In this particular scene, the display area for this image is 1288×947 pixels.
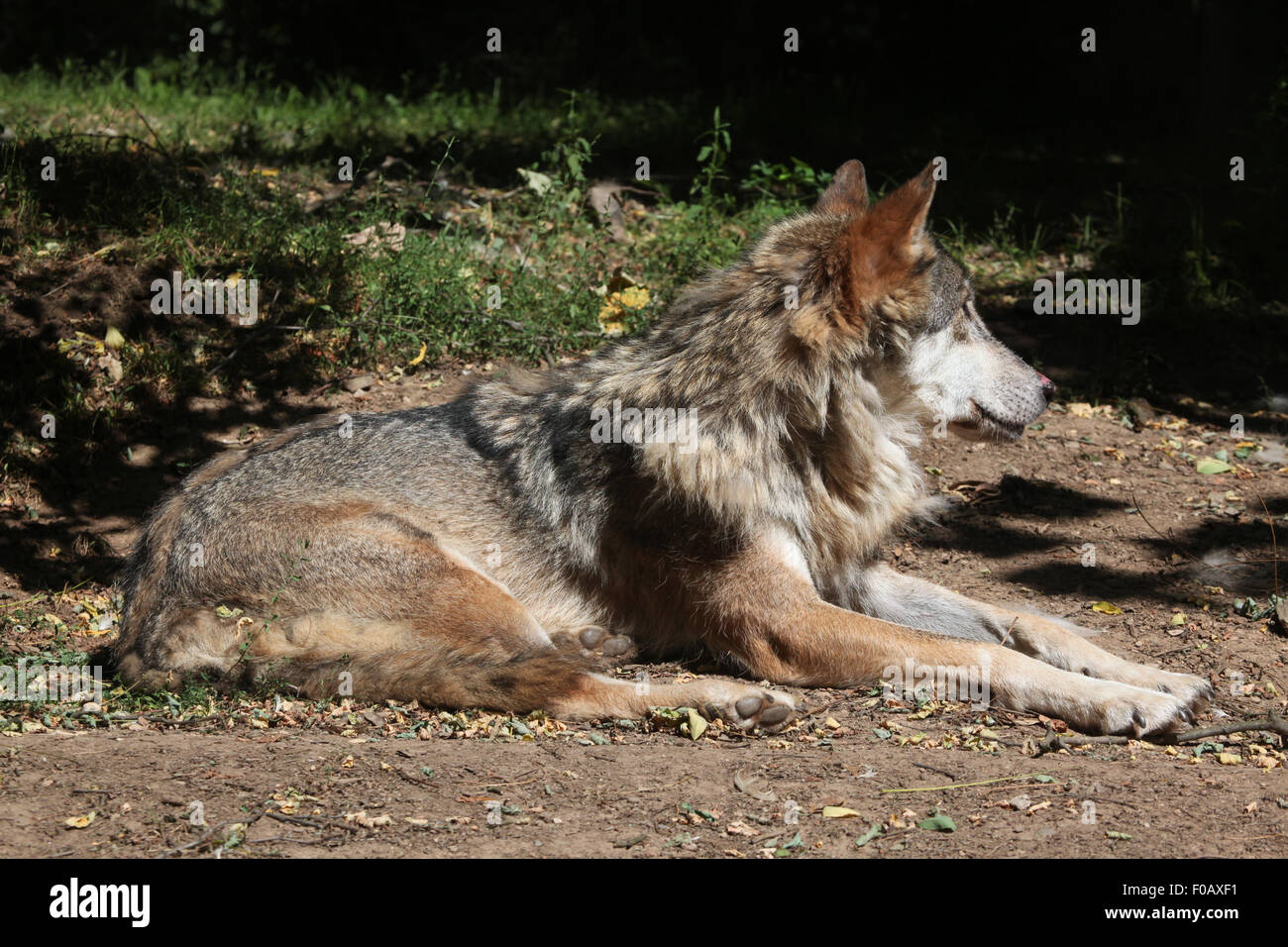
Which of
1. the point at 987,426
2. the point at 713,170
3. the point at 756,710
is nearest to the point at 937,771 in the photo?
the point at 756,710

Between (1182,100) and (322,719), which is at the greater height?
(1182,100)

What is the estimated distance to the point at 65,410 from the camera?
6.77 metres

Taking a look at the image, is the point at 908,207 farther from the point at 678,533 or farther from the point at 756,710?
the point at 756,710

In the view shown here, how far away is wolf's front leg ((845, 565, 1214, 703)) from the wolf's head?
0.78 m

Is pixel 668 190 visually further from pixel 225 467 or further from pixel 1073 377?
pixel 225 467

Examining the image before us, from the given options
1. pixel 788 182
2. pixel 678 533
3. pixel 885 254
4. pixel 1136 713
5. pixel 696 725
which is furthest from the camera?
pixel 788 182

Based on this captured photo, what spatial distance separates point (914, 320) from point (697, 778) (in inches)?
79.8

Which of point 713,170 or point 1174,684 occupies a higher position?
point 713,170

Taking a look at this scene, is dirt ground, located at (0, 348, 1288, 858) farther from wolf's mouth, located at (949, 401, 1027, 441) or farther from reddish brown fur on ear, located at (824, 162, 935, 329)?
reddish brown fur on ear, located at (824, 162, 935, 329)

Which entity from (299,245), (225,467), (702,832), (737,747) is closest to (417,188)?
(299,245)

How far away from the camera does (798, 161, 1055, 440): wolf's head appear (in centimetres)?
457

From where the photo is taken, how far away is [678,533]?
495 cm

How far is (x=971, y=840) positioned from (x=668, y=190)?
696cm

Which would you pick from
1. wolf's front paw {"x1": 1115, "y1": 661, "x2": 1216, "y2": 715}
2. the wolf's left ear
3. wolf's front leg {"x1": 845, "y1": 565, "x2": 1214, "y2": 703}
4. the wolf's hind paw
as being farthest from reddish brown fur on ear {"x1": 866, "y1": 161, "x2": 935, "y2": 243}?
wolf's front paw {"x1": 1115, "y1": 661, "x2": 1216, "y2": 715}
